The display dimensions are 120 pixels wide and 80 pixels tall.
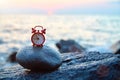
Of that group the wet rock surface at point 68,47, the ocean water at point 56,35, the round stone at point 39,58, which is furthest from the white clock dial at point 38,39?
the wet rock surface at point 68,47

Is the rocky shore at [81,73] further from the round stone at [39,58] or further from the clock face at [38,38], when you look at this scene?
the clock face at [38,38]

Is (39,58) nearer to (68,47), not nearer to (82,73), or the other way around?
(82,73)

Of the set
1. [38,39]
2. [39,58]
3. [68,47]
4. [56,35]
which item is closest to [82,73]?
[39,58]

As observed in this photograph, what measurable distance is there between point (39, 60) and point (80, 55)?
1.41m

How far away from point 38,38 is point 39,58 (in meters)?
0.44

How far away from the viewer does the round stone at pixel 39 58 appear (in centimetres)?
515

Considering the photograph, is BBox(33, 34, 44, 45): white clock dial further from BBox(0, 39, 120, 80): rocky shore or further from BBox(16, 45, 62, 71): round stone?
BBox(0, 39, 120, 80): rocky shore

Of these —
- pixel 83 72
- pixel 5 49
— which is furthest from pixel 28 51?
pixel 5 49

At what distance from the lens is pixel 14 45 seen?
19125 mm

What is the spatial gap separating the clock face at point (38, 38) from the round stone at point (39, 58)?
111 mm

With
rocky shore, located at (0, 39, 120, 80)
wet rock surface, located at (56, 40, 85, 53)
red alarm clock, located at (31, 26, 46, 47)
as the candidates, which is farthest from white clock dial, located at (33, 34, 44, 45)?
wet rock surface, located at (56, 40, 85, 53)

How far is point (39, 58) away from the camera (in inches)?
202

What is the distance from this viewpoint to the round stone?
5.15m

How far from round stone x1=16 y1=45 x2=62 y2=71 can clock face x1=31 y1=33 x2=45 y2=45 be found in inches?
4.4
